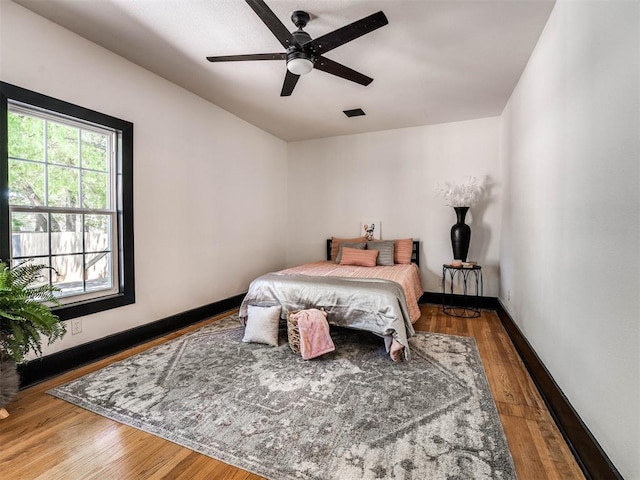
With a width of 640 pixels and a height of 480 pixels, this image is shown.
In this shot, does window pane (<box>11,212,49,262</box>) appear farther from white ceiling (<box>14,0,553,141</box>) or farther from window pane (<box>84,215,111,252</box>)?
white ceiling (<box>14,0,553,141</box>)

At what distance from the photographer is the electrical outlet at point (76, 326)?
2.55 m

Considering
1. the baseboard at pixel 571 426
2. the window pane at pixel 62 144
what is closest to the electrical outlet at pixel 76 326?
the window pane at pixel 62 144

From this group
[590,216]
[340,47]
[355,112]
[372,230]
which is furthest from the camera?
[372,230]

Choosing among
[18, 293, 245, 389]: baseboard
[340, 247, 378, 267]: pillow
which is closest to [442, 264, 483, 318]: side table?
[340, 247, 378, 267]: pillow

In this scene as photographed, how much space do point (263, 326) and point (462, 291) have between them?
310 centimetres

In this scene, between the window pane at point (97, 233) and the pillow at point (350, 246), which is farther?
the pillow at point (350, 246)

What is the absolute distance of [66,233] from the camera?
2.59 meters

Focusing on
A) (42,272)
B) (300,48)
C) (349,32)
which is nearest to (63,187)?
(42,272)

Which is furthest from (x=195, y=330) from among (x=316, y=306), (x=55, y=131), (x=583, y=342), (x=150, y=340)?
(x=583, y=342)

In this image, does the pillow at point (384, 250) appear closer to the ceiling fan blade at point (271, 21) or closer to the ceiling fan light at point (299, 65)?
the ceiling fan light at point (299, 65)

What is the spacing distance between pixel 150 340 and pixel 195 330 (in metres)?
0.46

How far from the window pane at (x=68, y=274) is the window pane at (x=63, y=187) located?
1.50 feet

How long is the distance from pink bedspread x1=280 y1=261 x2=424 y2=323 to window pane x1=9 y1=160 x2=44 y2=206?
7.68 feet

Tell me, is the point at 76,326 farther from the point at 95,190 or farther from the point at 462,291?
the point at 462,291
